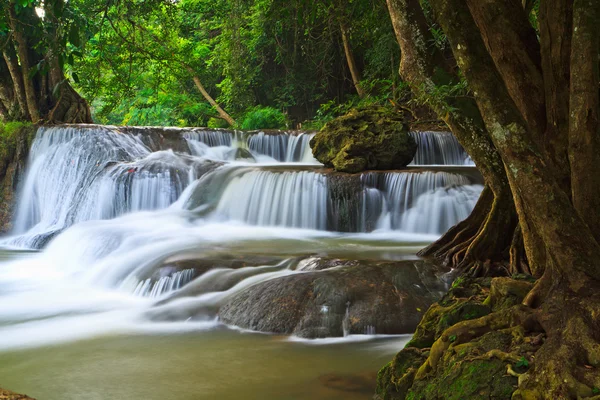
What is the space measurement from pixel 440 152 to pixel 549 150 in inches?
386

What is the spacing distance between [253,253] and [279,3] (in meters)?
4.15

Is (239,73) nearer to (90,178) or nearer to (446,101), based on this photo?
(90,178)

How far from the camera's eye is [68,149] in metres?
13.6

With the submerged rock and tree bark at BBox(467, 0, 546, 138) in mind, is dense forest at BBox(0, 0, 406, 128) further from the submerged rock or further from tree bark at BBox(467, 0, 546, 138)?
the submerged rock

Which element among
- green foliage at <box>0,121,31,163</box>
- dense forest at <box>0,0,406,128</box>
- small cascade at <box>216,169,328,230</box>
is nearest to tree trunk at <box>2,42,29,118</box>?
dense forest at <box>0,0,406,128</box>

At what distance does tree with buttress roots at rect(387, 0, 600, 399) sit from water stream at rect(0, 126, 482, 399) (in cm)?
157

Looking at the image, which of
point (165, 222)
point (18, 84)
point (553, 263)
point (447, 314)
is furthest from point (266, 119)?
point (553, 263)

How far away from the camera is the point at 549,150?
4074 millimetres

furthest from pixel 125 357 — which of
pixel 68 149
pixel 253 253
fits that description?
pixel 68 149

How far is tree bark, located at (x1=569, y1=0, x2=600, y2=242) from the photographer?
354 centimetres

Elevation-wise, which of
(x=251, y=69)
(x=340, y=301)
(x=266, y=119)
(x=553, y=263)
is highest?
(x=251, y=69)

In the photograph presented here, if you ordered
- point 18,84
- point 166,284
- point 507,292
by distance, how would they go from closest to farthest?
point 507,292, point 166,284, point 18,84

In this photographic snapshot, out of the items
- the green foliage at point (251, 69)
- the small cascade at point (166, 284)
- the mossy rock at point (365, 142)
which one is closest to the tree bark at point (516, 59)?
the small cascade at point (166, 284)

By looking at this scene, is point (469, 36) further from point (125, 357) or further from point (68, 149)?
point (68, 149)
